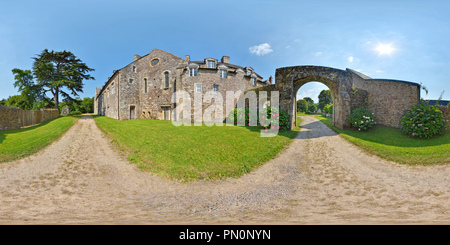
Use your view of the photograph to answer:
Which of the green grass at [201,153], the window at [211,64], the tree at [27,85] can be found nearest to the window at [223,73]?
the window at [211,64]

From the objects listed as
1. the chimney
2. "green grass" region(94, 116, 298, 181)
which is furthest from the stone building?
"green grass" region(94, 116, 298, 181)

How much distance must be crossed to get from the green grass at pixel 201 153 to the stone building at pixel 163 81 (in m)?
12.8

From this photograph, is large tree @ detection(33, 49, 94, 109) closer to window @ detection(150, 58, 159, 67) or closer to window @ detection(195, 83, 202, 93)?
window @ detection(150, 58, 159, 67)

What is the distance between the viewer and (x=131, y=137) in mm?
12188

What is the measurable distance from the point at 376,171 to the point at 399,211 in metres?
3.44

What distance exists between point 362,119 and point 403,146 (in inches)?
161

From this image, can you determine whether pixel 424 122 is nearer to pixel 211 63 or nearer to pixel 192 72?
pixel 211 63

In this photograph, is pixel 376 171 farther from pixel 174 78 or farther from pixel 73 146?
pixel 174 78

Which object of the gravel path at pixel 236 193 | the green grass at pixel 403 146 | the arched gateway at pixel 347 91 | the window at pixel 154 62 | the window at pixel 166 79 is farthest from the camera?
the window at pixel 154 62

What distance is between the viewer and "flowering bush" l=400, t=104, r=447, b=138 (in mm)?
9180

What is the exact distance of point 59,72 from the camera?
24.0m

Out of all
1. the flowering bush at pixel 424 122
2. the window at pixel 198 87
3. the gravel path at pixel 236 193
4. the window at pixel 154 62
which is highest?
the window at pixel 154 62

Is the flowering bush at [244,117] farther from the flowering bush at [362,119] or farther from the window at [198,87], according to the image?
the window at [198,87]

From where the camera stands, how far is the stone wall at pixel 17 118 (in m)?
15.5
